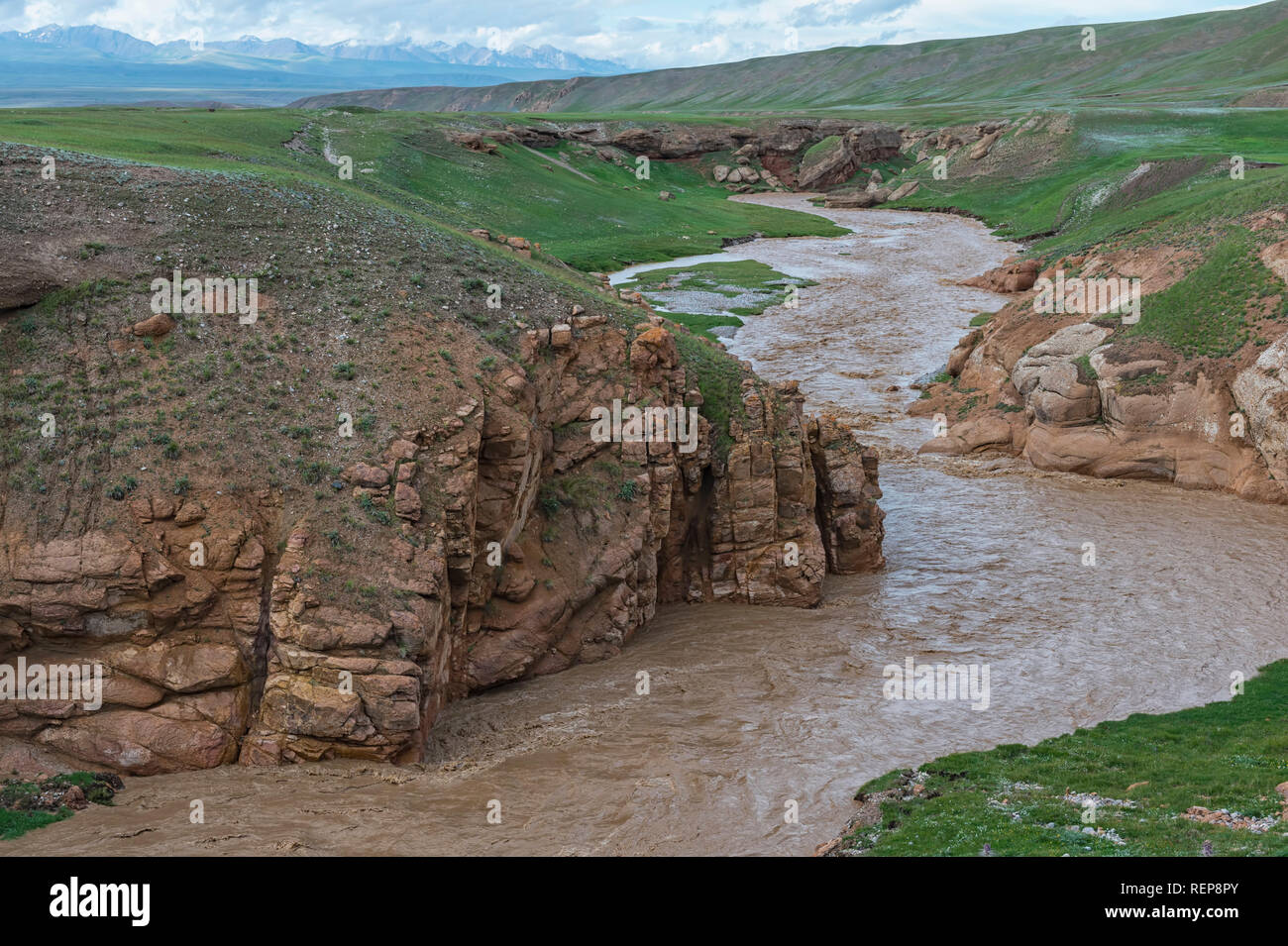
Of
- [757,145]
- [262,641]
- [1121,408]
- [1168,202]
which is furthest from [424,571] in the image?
[757,145]

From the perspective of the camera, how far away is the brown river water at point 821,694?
18.1 meters

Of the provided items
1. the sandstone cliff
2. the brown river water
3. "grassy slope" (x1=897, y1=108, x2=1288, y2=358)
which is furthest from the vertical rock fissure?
"grassy slope" (x1=897, y1=108, x2=1288, y2=358)

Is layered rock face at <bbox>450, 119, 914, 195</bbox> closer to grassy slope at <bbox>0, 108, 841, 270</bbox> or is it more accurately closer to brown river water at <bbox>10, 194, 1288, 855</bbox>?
grassy slope at <bbox>0, 108, 841, 270</bbox>

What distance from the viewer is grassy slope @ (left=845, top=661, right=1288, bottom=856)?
1487 centimetres

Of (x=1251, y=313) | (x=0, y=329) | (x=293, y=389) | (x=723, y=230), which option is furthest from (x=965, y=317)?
(x=0, y=329)

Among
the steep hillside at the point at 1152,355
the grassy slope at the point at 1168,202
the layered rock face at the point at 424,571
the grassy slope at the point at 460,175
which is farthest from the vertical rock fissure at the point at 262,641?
the grassy slope at the point at 1168,202

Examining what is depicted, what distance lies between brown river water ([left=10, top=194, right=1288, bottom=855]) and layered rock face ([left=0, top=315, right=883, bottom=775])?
0.94 metres

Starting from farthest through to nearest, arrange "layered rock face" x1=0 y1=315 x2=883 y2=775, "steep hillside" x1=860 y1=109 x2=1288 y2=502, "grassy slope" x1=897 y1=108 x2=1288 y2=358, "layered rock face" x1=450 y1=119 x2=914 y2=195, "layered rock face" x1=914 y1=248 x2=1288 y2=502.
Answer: "layered rock face" x1=450 y1=119 x2=914 y2=195 < "grassy slope" x1=897 y1=108 x2=1288 y2=358 < "steep hillside" x1=860 y1=109 x2=1288 y2=502 < "layered rock face" x1=914 y1=248 x2=1288 y2=502 < "layered rock face" x1=0 y1=315 x2=883 y2=775

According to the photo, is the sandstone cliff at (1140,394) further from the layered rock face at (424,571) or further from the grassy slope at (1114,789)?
the grassy slope at (1114,789)

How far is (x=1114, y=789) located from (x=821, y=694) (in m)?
7.87

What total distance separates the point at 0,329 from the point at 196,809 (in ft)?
42.3

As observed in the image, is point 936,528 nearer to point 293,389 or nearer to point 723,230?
point 293,389

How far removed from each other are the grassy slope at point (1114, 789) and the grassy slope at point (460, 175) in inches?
1140

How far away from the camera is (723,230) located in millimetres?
92062
